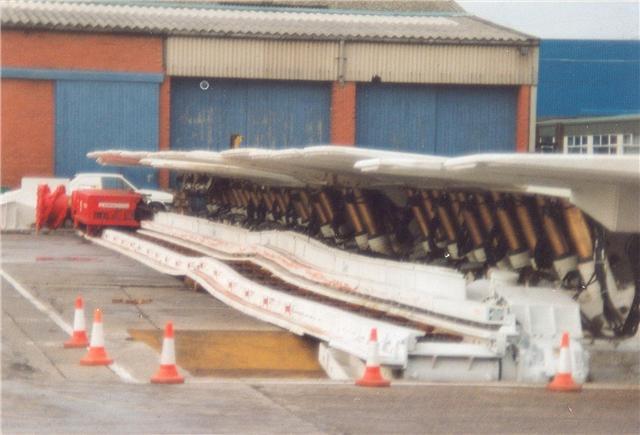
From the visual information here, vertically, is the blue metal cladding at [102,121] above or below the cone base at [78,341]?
above

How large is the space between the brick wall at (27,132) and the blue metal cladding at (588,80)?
69.5ft

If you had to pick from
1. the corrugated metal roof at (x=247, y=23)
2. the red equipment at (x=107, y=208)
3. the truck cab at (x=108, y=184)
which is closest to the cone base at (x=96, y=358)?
the red equipment at (x=107, y=208)

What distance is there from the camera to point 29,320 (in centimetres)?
1609

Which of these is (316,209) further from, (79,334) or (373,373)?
(373,373)

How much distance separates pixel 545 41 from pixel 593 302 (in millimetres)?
42571

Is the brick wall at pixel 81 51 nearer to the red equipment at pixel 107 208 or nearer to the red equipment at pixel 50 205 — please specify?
the red equipment at pixel 50 205

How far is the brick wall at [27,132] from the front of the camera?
3884cm

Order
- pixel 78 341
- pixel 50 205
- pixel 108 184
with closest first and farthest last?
pixel 78 341 → pixel 50 205 → pixel 108 184

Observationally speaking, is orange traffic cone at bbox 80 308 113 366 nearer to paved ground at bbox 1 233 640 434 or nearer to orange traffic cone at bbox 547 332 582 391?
paved ground at bbox 1 233 640 434

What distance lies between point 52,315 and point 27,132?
23.2 meters

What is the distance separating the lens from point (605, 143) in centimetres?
4431

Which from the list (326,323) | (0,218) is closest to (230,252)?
(326,323)

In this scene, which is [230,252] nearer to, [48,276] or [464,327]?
[48,276]

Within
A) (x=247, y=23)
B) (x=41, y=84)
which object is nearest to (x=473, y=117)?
(x=247, y=23)
